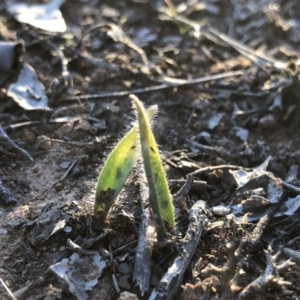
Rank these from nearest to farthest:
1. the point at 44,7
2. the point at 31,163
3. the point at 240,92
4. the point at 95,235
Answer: the point at 95,235
the point at 31,163
the point at 240,92
the point at 44,7

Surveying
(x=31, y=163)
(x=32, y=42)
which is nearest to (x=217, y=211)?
(x=31, y=163)

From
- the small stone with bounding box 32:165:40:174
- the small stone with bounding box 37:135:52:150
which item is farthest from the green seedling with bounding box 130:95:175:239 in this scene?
the small stone with bounding box 37:135:52:150

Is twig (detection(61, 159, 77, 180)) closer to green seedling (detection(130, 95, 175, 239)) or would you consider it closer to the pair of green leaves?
the pair of green leaves

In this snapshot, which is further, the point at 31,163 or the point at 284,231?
the point at 31,163

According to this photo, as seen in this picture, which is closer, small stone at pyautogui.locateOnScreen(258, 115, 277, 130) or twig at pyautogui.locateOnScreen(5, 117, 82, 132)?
twig at pyautogui.locateOnScreen(5, 117, 82, 132)

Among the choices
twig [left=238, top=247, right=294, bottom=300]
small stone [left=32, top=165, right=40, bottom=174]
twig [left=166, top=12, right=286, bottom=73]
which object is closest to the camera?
twig [left=238, top=247, right=294, bottom=300]

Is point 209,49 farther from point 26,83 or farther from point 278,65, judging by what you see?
point 26,83

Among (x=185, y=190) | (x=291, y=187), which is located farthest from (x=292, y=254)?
(x=185, y=190)

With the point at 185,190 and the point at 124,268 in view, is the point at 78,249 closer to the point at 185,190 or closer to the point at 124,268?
the point at 124,268

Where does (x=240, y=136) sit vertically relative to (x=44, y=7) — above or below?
below
